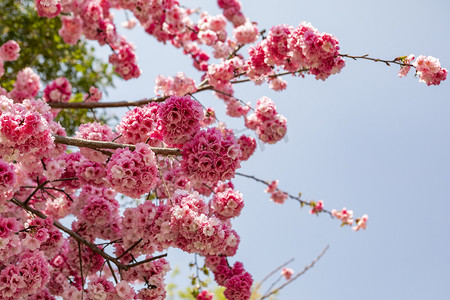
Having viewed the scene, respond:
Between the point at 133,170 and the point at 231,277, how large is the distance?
209 centimetres

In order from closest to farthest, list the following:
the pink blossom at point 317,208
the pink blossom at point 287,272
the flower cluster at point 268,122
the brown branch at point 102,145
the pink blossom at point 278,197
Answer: the brown branch at point 102,145 < the flower cluster at point 268,122 < the pink blossom at point 317,208 < the pink blossom at point 278,197 < the pink blossom at point 287,272

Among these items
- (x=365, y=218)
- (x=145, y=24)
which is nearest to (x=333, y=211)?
(x=365, y=218)

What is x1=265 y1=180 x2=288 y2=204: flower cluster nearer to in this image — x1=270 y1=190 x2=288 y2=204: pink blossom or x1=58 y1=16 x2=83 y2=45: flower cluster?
x1=270 y1=190 x2=288 y2=204: pink blossom

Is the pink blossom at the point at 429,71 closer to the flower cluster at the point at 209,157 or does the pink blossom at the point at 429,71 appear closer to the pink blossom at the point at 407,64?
the pink blossom at the point at 407,64

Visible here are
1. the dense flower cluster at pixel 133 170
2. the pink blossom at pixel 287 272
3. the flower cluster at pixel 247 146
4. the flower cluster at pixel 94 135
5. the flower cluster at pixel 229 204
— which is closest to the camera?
the dense flower cluster at pixel 133 170

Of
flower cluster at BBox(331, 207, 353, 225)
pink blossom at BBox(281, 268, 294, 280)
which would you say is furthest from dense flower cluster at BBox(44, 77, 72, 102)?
pink blossom at BBox(281, 268, 294, 280)

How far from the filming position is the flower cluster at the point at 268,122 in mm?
4500

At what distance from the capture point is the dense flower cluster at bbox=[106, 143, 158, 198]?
7.31ft

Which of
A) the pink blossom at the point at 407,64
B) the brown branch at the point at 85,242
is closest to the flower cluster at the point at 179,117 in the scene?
the brown branch at the point at 85,242

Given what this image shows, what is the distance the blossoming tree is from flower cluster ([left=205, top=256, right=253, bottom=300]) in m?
0.01

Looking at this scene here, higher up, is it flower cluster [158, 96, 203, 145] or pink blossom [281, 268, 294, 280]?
pink blossom [281, 268, 294, 280]

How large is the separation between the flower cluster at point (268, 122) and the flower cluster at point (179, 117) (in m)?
2.15

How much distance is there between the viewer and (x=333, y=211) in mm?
6551

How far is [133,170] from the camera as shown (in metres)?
2.24
